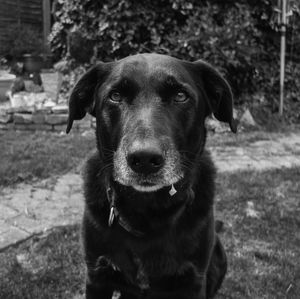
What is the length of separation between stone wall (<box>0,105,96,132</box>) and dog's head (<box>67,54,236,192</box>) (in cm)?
398

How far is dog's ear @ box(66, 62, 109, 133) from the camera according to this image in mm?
2346

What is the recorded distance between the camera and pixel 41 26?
1006cm

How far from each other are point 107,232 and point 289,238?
189cm

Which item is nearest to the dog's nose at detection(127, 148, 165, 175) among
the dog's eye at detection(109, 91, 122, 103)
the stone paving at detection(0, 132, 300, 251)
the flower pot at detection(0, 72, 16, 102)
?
the dog's eye at detection(109, 91, 122, 103)

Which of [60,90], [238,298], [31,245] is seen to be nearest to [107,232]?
[238,298]

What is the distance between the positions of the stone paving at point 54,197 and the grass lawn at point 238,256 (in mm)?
183

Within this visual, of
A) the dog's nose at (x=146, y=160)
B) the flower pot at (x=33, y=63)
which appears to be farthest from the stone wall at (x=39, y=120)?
the dog's nose at (x=146, y=160)

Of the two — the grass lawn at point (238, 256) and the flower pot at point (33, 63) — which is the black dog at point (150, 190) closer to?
the grass lawn at point (238, 256)

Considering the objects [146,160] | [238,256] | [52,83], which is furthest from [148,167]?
[52,83]

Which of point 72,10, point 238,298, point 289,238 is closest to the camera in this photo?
point 238,298

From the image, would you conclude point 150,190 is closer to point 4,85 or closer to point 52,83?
point 52,83

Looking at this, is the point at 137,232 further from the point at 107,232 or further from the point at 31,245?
the point at 31,245

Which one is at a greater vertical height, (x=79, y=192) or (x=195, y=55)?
(x=195, y=55)

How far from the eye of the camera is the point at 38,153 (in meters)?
5.23
